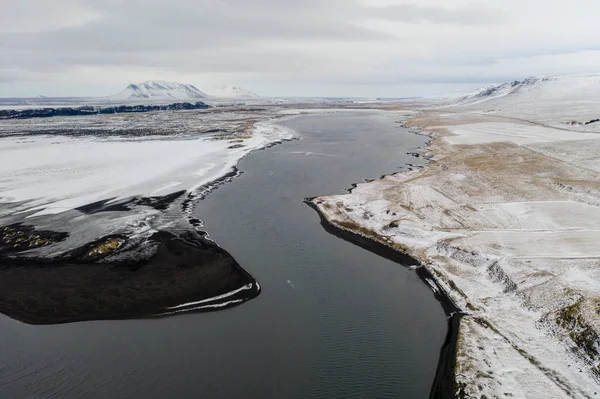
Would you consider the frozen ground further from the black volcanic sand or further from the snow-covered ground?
the black volcanic sand

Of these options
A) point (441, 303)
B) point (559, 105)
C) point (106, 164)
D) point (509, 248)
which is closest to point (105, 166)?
point (106, 164)

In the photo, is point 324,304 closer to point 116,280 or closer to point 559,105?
point 116,280

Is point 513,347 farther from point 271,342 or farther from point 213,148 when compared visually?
point 213,148

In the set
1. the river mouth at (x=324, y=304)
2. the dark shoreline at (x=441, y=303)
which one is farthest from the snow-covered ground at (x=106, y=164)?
the dark shoreline at (x=441, y=303)

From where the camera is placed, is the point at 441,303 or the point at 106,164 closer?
the point at 441,303

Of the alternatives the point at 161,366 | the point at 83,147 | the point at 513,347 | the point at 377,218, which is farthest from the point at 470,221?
the point at 83,147

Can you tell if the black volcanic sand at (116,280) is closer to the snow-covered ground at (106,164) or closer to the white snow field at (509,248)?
the snow-covered ground at (106,164)

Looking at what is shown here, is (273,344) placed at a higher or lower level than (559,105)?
lower

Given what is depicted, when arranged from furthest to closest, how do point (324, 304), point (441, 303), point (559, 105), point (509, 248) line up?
point (559, 105)
point (509, 248)
point (441, 303)
point (324, 304)
